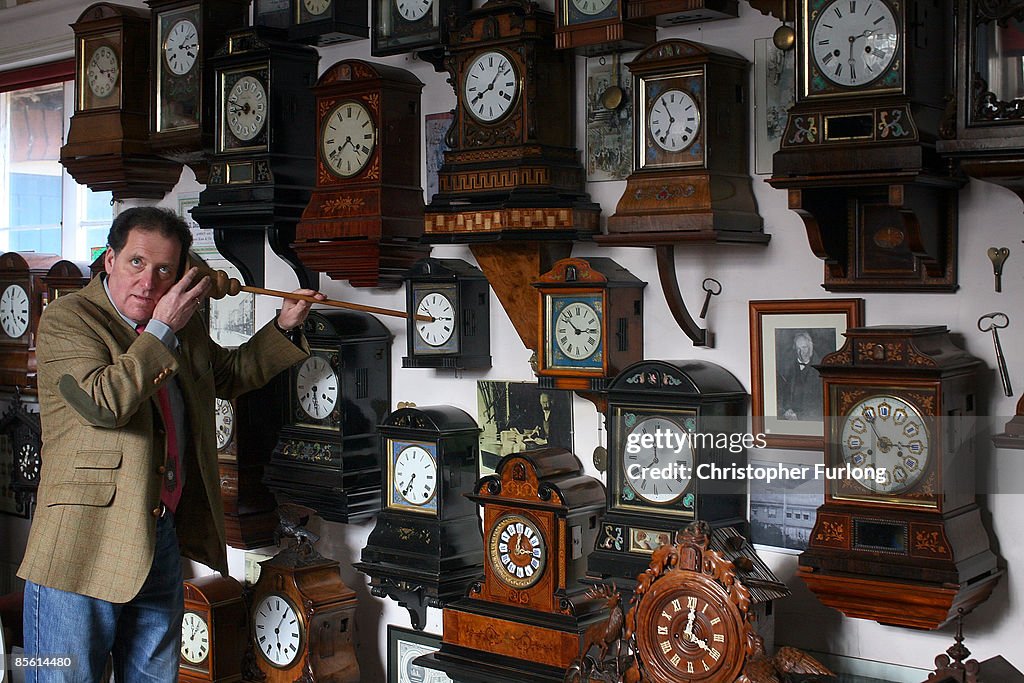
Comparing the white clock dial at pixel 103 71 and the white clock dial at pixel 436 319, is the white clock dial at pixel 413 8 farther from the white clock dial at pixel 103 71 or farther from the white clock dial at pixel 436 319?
the white clock dial at pixel 103 71

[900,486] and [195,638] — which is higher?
[900,486]

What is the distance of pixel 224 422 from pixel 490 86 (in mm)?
1876

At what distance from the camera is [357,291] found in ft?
15.3

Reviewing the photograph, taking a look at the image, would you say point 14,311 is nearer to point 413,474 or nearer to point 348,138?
point 348,138

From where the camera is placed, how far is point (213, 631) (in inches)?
185

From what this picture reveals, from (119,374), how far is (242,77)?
1691 millimetres

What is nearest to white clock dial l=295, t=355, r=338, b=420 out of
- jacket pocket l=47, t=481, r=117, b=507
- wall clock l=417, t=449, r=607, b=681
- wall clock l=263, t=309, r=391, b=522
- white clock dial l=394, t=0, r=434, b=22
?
wall clock l=263, t=309, r=391, b=522

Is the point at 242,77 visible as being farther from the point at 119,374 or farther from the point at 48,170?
the point at 48,170

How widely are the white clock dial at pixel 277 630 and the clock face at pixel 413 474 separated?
2.27 feet

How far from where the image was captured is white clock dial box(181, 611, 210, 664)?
4750mm

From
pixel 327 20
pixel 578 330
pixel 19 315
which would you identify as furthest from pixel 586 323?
pixel 19 315

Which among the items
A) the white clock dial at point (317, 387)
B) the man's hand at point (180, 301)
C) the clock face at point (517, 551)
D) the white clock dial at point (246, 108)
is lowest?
the clock face at point (517, 551)

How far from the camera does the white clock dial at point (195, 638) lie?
475 cm

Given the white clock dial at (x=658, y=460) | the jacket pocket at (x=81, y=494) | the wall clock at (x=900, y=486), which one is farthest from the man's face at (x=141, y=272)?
the wall clock at (x=900, y=486)
